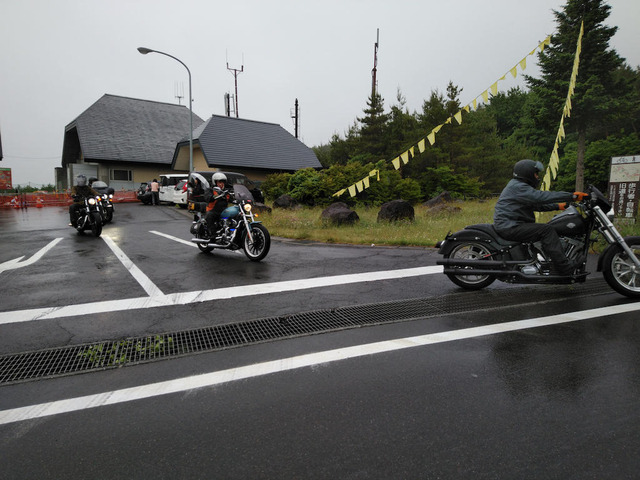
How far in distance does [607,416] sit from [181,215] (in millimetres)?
19340

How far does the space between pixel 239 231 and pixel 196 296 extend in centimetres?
273

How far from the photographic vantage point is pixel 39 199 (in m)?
26.3

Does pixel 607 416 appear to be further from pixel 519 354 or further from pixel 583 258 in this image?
pixel 583 258

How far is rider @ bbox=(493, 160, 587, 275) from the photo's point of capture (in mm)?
5062

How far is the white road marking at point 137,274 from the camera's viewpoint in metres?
5.88

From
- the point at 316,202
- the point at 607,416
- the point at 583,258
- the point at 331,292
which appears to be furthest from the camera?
the point at 316,202

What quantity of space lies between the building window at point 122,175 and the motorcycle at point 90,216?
24241mm

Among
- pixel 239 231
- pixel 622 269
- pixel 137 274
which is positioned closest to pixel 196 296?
pixel 137 274

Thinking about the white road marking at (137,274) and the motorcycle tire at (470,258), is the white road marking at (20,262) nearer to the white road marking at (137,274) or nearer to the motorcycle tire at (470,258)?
the white road marking at (137,274)

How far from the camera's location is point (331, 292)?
5.73 metres

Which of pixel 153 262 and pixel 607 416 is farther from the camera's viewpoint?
pixel 153 262

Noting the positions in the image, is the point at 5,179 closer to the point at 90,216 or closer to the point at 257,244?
the point at 90,216

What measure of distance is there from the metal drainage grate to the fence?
26.6m

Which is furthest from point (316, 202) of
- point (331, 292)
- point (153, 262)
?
point (331, 292)
